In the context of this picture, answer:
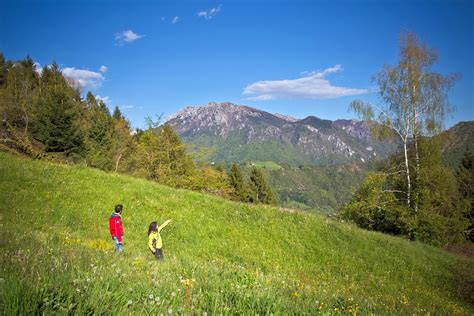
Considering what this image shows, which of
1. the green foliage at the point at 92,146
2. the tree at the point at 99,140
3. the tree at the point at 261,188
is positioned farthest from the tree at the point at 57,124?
the tree at the point at 261,188

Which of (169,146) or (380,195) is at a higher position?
(169,146)

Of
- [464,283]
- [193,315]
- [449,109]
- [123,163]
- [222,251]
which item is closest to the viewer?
[193,315]

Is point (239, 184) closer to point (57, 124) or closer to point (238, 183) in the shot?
point (238, 183)

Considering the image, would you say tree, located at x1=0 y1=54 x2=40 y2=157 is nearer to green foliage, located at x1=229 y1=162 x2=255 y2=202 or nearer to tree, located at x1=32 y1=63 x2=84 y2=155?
tree, located at x1=32 y1=63 x2=84 y2=155

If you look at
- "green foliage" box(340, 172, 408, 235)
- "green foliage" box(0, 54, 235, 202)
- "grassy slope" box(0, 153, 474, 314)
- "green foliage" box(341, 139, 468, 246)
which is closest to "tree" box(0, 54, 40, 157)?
"green foliage" box(0, 54, 235, 202)

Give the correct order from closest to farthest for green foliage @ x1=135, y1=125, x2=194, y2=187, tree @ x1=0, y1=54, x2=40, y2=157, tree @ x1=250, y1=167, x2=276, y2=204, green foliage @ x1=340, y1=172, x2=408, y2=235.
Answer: green foliage @ x1=340, y1=172, x2=408, y2=235 → tree @ x1=0, y1=54, x2=40, y2=157 → green foliage @ x1=135, y1=125, x2=194, y2=187 → tree @ x1=250, y1=167, x2=276, y2=204

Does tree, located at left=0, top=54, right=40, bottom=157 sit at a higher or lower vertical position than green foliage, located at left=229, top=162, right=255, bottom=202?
higher

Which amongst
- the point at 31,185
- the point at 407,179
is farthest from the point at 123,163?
the point at 407,179

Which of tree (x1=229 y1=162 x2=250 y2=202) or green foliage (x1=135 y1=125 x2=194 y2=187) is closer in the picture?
green foliage (x1=135 y1=125 x2=194 y2=187)

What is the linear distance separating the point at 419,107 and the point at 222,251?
Result: 2087cm

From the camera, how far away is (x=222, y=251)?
53.0 ft

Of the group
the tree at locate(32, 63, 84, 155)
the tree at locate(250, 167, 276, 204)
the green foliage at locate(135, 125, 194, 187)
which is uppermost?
the tree at locate(32, 63, 84, 155)

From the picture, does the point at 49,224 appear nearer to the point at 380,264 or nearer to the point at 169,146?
the point at 380,264

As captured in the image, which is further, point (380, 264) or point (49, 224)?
point (380, 264)
